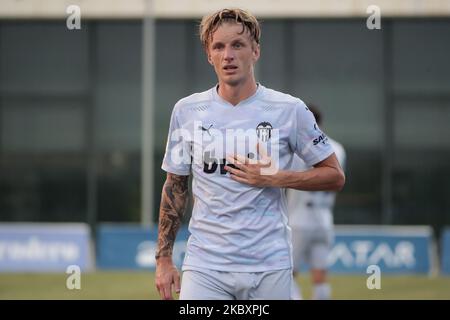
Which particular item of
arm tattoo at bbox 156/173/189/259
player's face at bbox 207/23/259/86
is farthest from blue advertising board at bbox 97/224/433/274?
player's face at bbox 207/23/259/86

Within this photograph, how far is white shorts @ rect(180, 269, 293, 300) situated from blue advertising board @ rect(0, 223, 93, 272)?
14.1 metres

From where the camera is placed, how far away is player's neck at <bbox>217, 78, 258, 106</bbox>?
19.6 ft

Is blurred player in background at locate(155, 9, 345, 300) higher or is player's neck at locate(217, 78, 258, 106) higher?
player's neck at locate(217, 78, 258, 106)

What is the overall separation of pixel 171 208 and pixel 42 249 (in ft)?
45.9

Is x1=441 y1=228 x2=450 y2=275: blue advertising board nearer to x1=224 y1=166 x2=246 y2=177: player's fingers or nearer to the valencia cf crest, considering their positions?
the valencia cf crest

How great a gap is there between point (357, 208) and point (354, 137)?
1725 mm

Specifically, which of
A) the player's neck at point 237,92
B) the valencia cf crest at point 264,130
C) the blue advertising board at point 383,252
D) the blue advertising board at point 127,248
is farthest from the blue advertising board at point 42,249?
the valencia cf crest at point 264,130

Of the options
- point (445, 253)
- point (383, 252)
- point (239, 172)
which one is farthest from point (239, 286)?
point (445, 253)

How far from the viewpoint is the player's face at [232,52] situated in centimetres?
586

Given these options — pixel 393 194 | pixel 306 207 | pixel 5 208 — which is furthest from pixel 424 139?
pixel 306 207

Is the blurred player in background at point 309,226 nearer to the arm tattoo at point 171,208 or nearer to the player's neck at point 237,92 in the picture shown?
the arm tattoo at point 171,208

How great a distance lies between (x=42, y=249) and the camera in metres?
19.9

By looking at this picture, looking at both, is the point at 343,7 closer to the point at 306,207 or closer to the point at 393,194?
the point at 393,194

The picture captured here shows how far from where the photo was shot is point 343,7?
23.9 metres
